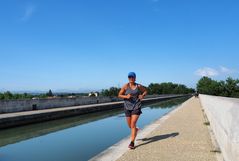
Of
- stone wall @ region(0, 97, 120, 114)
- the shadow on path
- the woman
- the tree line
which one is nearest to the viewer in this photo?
the woman

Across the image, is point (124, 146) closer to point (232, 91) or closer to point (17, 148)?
point (17, 148)

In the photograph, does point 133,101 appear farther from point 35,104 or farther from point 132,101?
point 35,104

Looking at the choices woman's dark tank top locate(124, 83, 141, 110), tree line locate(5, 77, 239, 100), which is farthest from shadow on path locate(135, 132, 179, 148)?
tree line locate(5, 77, 239, 100)

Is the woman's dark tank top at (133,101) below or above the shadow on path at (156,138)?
above

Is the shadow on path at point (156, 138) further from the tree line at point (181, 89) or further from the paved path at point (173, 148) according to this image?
the tree line at point (181, 89)

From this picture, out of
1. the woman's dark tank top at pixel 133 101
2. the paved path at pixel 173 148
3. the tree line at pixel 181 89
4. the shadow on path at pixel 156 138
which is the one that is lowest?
the paved path at pixel 173 148

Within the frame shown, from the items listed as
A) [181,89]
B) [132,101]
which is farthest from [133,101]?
[181,89]

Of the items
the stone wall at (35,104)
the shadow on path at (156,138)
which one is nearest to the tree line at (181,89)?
the stone wall at (35,104)

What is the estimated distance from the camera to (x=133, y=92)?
7215 millimetres

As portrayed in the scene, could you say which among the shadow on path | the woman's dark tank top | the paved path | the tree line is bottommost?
the paved path

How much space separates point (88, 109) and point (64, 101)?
4.92m

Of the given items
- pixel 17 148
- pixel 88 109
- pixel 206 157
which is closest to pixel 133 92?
pixel 206 157

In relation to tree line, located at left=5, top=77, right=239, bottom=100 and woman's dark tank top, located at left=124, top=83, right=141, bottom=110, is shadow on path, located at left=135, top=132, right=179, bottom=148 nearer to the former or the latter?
woman's dark tank top, located at left=124, top=83, right=141, bottom=110

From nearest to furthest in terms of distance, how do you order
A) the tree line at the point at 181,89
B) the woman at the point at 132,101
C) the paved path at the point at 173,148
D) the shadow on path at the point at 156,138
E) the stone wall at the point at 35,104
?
1. the paved path at the point at 173,148
2. the woman at the point at 132,101
3. the shadow on path at the point at 156,138
4. the stone wall at the point at 35,104
5. the tree line at the point at 181,89
